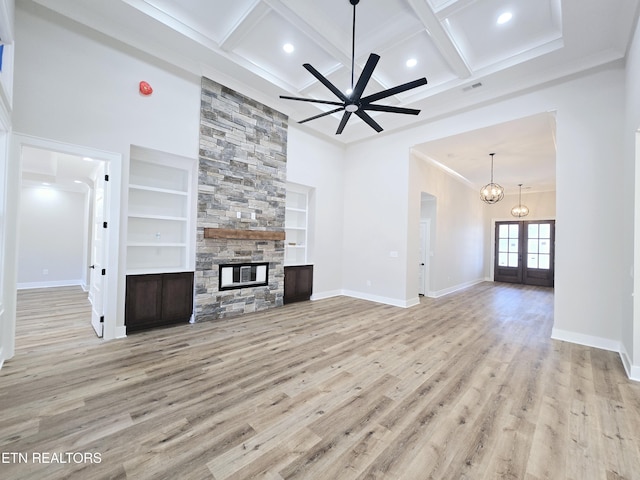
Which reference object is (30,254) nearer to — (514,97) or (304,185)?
(304,185)

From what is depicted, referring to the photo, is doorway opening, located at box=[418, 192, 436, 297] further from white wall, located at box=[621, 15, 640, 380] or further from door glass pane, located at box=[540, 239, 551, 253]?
door glass pane, located at box=[540, 239, 551, 253]

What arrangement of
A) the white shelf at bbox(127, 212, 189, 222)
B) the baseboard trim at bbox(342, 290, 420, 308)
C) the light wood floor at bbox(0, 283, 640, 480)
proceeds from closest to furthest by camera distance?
the light wood floor at bbox(0, 283, 640, 480) < the white shelf at bbox(127, 212, 189, 222) < the baseboard trim at bbox(342, 290, 420, 308)

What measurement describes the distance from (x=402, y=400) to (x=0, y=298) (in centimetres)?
412

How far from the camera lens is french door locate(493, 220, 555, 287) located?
980cm

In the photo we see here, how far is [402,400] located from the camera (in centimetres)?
241

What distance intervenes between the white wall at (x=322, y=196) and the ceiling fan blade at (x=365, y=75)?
3.01m

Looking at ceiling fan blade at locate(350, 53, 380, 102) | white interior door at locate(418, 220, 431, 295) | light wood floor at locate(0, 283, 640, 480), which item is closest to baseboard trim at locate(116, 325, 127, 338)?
light wood floor at locate(0, 283, 640, 480)

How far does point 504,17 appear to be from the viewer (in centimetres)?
342

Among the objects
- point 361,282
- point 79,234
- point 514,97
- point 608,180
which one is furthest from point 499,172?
point 79,234

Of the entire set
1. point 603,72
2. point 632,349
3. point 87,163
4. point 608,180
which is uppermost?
point 603,72

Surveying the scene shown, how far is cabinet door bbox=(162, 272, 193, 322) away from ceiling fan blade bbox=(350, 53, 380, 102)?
3679 millimetres

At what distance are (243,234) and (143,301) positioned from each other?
1.85 meters

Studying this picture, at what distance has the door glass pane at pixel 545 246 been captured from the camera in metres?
9.84

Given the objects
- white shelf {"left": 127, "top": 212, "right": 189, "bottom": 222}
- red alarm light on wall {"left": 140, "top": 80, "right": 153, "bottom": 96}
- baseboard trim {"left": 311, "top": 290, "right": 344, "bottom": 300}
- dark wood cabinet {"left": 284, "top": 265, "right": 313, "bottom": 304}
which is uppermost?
red alarm light on wall {"left": 140, "top": 80, "right": 153, "bottom": 96}
